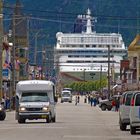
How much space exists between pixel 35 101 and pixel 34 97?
39 cm

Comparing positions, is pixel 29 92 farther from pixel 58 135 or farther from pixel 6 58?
pixel 6 58

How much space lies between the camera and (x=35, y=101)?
47.3m

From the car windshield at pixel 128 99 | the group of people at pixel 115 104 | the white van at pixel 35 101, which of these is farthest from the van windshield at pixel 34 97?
the group of people at pixel 115 104

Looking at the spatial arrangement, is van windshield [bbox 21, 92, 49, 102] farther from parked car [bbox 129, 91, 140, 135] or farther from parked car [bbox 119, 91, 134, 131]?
parked car [bbox 129, 91, 140, 135]

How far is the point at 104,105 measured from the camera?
9238 cm

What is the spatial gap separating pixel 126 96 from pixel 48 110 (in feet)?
27.3

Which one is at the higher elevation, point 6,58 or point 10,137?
point 6,58

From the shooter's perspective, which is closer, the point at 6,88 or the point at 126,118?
the point at 126,118

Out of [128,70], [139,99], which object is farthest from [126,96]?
[128,70]

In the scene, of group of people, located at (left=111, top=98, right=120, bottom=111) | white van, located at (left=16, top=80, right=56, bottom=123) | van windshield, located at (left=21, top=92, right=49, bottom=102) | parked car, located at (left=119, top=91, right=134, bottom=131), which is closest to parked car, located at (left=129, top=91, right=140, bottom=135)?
parked car, located at (left=119, top=91, right=134, bottom=131)

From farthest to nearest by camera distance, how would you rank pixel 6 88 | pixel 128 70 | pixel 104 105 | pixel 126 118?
1. pixel 128 70
2. pixel 6 88
3. pixel 104 105
4. pixel 126 118

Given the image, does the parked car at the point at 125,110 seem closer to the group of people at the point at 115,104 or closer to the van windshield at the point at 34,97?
the van windshield at the point at 34,97

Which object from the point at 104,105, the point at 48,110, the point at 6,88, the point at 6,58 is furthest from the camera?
the point at 6,58

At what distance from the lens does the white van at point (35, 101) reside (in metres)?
46.6
